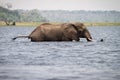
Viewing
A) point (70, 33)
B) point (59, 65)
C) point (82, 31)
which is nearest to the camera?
point (59, 65)

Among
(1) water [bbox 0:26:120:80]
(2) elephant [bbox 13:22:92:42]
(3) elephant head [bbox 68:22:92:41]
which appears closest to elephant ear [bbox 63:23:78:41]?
(2) elephant [bbox 13:22:92:42]

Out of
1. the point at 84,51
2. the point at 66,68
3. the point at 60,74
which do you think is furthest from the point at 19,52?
the point at 60,74

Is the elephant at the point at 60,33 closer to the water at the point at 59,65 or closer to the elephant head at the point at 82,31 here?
the elephant head at the point at 82,31

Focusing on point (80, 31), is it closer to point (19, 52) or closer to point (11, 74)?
point (19, 52)

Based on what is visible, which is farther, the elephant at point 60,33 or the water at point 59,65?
the elephant at point 60,33

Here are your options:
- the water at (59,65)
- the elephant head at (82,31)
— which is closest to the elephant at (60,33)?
the elephant head at (82,31)

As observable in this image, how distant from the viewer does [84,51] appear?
1293 inches

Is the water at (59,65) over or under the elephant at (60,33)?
over

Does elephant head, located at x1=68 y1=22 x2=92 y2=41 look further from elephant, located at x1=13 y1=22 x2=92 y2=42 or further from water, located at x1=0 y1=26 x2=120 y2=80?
water, located at x1=0 y1=26 x2=120 y2=80

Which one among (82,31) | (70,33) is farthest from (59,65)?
(82,31)

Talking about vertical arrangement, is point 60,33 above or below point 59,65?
below

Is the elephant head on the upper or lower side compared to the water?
lower

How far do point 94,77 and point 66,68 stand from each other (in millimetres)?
3082

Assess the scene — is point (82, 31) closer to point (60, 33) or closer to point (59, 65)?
point (60, 33)
